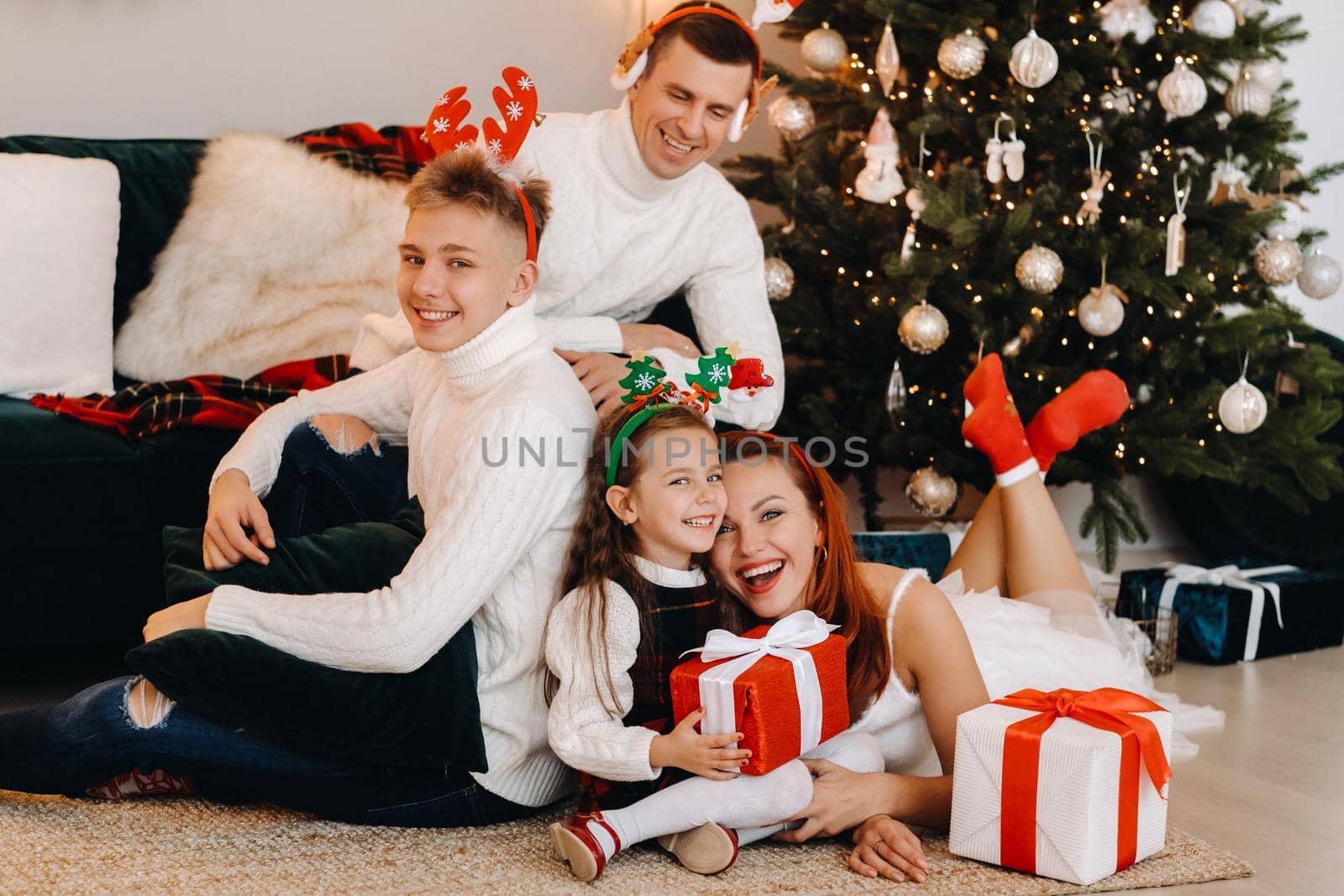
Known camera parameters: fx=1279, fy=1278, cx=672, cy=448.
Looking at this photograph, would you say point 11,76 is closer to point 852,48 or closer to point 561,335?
point 561,335

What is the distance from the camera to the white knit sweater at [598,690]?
1575mm

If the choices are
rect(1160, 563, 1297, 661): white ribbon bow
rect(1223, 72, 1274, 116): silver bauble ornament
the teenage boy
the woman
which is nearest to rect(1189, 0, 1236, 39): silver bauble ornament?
rect(1223, 72, 1274, 116): silver bauble ornament

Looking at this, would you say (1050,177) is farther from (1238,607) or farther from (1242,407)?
(1238,607)

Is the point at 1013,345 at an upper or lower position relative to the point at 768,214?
lower

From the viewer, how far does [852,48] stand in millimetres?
3078

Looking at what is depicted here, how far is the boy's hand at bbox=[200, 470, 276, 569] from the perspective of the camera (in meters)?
1.70

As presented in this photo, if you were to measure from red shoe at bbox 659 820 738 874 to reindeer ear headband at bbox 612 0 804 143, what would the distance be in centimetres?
116

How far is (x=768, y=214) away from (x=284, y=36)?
146cm

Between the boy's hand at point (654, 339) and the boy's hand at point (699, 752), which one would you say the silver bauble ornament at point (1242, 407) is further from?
the boy's hand at point (699, 752)

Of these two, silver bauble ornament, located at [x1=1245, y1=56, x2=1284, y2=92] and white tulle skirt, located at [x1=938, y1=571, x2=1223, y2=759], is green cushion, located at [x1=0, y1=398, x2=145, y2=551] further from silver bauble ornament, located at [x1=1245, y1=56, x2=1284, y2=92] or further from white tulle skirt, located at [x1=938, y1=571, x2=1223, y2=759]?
silver bauble ornament, located at [x1=1245, y1=56, x2=1284, y2=92]

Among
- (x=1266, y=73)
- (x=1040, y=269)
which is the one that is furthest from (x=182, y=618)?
(x=1266, y=73)

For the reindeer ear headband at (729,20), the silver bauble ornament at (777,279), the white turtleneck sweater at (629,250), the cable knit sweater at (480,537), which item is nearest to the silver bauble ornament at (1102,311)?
the silver bauble ornament at (777,279)

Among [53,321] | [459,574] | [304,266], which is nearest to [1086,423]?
[459,574]

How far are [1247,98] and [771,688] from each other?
6.71 ft
